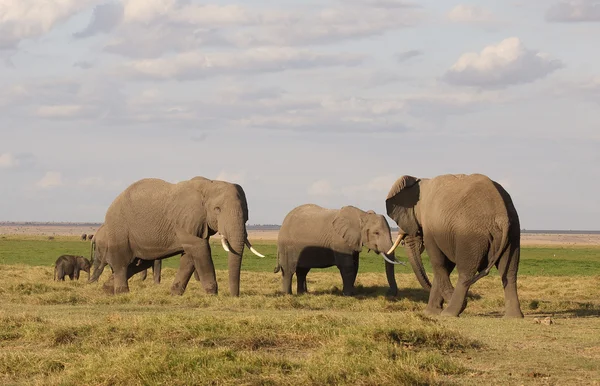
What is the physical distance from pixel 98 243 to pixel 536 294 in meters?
12.9

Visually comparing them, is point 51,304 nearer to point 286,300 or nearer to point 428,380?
point 286,300

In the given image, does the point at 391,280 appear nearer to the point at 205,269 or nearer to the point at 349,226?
the point at 349,226

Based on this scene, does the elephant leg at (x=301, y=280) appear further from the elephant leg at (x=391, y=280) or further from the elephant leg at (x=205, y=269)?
the elephant leg at (x=205, y=269)

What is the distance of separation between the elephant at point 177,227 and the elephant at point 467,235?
224 inches

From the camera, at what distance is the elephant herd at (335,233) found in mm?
20547

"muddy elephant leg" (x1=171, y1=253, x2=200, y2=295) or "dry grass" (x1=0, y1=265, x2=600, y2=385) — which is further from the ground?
"muddy elephant leg" (x1=171, y1=253, x2=200, y2=295)

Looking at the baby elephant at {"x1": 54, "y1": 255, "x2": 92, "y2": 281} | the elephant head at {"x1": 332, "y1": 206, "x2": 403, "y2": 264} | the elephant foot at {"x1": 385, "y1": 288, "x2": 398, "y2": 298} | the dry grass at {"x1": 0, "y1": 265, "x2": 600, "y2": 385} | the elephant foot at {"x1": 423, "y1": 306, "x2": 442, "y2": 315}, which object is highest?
the elephant head at {"x1": 332, "y1": 206, "x2": 403, "y2": 264}

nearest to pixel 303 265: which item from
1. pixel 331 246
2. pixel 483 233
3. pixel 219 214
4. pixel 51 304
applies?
pixel 331 246

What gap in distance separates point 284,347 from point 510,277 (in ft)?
22.5

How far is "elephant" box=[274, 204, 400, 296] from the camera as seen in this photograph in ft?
95.1

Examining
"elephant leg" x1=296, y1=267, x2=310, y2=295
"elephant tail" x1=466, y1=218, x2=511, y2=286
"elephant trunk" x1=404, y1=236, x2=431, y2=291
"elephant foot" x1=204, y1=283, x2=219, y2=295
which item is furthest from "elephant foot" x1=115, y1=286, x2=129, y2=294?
"elephant tail" x1=466, y1=218, x2=511, y2=286

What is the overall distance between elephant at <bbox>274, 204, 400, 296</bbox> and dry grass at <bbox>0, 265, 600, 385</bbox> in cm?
544

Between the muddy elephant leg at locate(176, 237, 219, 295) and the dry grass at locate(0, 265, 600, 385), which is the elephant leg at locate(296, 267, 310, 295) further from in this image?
the dry grass at locate(0, 265, 600, 385)

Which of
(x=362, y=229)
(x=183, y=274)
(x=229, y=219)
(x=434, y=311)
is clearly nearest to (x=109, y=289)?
→ (x=183, y=274)
